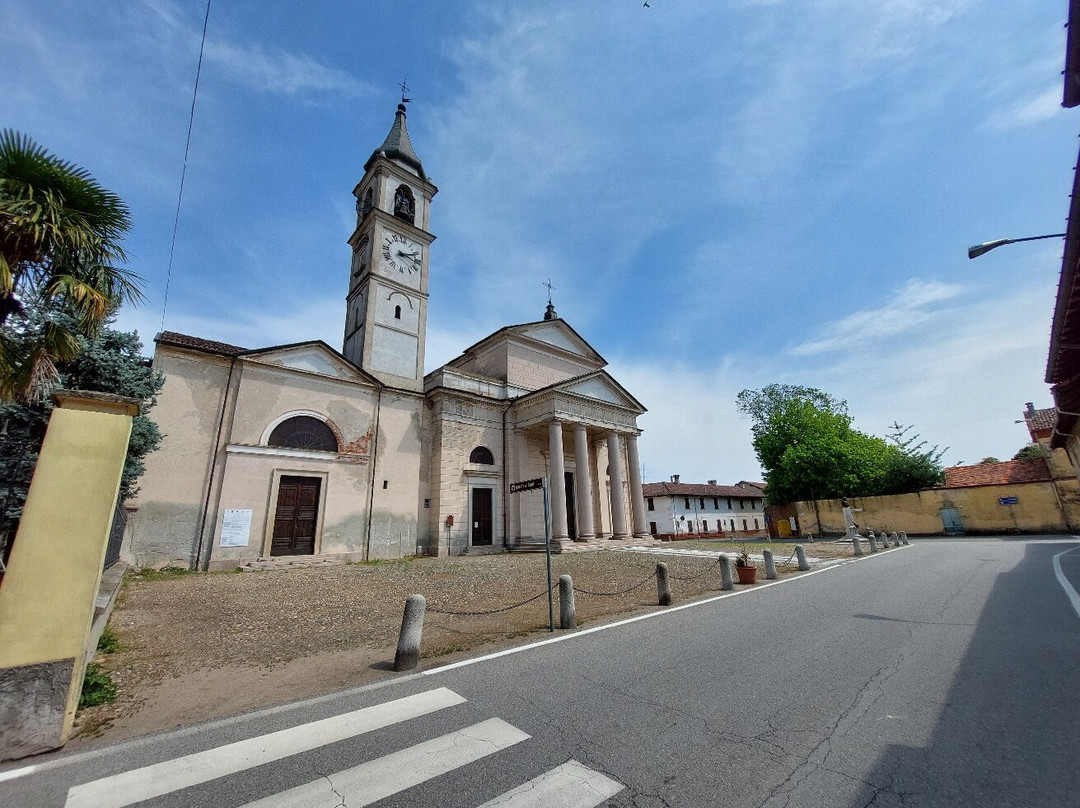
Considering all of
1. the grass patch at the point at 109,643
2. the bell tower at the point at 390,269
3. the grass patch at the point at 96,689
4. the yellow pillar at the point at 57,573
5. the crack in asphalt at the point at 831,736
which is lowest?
the crack in asphalt at the point at 831,736

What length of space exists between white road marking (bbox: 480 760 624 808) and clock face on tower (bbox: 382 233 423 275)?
2226 centimetres

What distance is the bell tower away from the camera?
2047 cm

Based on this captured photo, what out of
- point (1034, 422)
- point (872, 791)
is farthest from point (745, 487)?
point (872, 791)

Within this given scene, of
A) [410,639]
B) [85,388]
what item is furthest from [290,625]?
[85,388]

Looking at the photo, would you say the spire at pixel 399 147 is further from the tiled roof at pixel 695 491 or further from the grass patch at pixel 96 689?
the tiled roof at pixel 695 491

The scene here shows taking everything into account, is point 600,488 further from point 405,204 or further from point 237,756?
point 237,756

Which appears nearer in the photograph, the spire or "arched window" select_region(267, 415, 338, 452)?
"arched window" select_region(267, 415, 338, 452)

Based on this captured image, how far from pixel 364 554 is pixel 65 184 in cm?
1400

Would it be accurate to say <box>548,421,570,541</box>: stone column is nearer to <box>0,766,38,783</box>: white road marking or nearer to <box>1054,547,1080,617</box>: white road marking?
<box>1054,547,1080,617</box>: white road marking

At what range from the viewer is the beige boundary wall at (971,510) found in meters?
26.0

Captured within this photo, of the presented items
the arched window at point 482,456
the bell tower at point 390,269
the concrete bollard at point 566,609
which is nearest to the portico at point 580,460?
the arched window at point 482,456

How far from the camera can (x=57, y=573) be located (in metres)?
3.56

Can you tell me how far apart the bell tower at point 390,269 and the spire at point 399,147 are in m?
0.06

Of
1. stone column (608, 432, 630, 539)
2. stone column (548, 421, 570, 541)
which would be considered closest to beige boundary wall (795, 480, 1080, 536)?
stone column (608, 432, 630, 539)
